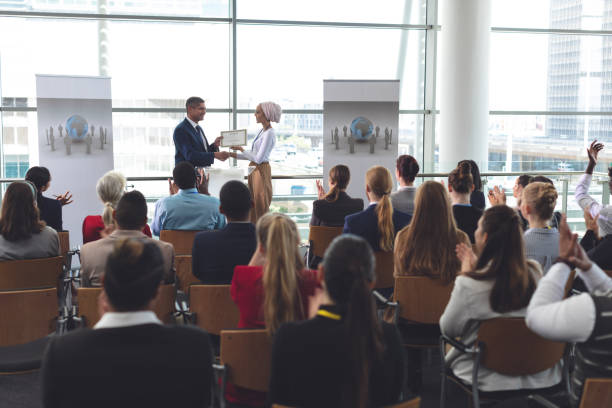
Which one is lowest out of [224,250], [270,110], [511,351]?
[511,351]

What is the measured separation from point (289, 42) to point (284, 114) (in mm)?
1045

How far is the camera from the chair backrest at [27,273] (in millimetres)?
3691

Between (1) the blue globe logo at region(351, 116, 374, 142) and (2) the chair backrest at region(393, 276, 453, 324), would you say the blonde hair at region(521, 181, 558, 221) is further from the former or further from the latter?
(1) the blue globe logo at region(351, 116, 374, 142)

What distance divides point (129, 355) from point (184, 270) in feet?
6.81

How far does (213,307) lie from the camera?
10.7 ft

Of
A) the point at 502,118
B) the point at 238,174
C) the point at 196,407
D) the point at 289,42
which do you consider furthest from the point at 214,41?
the point at 196,407

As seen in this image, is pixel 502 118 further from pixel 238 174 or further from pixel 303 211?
pixel 238 174

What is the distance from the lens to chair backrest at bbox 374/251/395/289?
→ 4164 mm

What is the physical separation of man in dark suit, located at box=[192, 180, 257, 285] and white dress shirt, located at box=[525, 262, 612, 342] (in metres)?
1.67

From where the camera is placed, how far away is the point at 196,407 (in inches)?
79.0

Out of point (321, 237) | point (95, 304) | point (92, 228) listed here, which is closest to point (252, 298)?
point (95, 304)

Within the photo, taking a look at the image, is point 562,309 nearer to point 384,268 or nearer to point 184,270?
point 384,268

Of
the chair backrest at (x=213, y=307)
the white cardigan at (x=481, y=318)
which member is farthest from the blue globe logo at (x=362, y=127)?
the white cardigan at (x=481, y=318)

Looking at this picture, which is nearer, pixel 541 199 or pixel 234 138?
pixel 541 199
